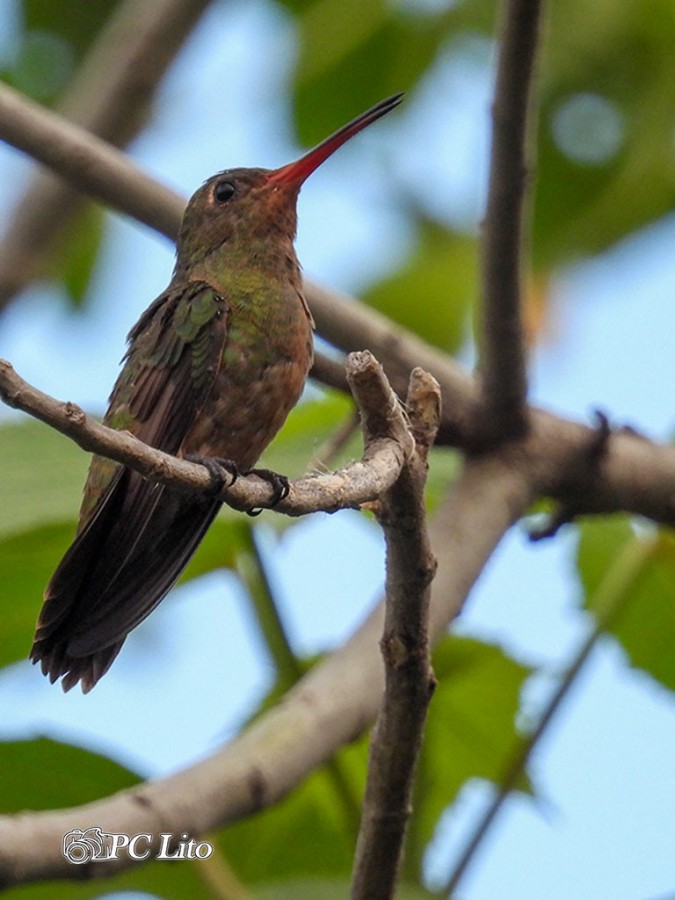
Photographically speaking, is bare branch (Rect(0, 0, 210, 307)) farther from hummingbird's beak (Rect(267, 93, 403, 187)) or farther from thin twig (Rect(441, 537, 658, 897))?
thin twig (Rect(441, 537, 658, 897))

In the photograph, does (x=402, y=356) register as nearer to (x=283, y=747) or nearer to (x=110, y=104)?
(x=283, y=747)

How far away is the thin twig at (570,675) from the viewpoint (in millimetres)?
3492

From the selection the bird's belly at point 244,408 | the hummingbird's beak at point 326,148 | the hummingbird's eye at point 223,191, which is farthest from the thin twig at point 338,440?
the hummingbird's eye at point 223,191

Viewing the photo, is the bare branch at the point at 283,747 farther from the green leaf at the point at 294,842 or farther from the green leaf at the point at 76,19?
the green leaf at the point at 76,19

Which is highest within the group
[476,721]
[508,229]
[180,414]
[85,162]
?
[508,229]

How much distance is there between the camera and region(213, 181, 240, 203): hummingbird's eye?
515 cm

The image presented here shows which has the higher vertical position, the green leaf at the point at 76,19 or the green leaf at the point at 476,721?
the green leaf at the point at 76,19

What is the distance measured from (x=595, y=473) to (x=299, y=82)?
2.30 m

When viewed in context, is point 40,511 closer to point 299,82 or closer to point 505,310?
point 505,310

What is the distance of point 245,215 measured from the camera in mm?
4992

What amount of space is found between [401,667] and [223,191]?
2695 mm

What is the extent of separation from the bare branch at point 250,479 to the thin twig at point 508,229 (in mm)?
1024

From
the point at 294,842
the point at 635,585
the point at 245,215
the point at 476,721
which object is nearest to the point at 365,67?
the point at 245,215

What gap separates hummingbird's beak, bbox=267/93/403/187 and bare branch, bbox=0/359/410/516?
1.37 m
